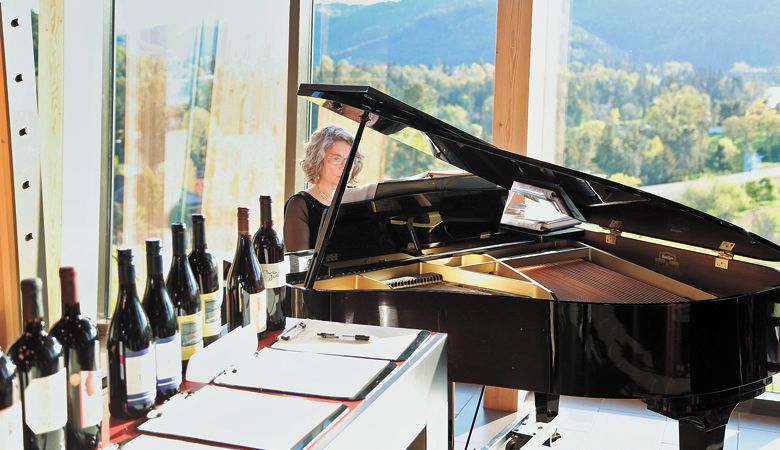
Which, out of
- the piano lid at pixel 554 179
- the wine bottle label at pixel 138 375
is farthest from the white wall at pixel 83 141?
the wine bottle label at pixel 138 375

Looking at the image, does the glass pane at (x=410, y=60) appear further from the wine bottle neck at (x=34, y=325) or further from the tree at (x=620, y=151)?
the wine bottle neck at (x=34, y=325)

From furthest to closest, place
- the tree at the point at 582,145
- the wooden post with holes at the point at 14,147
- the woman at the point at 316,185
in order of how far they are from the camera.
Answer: the tree at the point at 582,145 < the woman at the point at 316,185 < the wooden post with holes at the point at 14,147

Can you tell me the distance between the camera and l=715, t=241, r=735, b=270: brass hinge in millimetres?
2990

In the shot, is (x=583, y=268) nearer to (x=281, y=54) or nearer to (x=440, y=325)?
(x=440, y=325)

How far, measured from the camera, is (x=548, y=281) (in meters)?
3.17

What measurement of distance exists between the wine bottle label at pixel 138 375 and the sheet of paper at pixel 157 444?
0.32 ft

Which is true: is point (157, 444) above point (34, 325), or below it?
below

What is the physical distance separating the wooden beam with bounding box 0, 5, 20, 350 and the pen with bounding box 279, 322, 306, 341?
7.27 feet

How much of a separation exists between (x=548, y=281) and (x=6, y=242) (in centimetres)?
254

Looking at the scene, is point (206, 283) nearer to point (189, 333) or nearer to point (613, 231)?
point (189, 333)

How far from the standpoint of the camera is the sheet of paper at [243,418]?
1.46 m

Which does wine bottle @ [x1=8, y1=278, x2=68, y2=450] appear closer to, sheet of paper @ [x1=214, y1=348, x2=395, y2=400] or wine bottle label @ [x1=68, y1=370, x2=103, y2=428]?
wine bottle label @ [x1=68, y1=370, x2=103, y2=428]

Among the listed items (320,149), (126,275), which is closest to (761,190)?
(320,149)

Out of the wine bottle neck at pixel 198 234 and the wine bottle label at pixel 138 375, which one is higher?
the wine bottle neck at pixel 198 234
